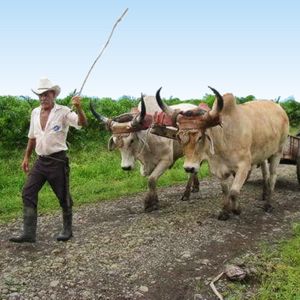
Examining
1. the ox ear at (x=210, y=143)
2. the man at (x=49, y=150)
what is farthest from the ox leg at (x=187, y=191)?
the man at (x=49, y=150)

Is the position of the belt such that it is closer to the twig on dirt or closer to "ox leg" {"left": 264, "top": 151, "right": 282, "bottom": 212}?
the twig on dirt

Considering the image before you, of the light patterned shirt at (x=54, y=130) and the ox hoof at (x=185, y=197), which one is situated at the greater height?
the light patterned shirt at (x=54, y=130)

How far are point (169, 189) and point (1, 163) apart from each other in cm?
494

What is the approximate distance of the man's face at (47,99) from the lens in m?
6.62

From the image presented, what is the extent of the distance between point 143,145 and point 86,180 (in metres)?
4.14

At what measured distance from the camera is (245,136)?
782 centimetres

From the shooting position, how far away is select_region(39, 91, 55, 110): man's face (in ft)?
21.7

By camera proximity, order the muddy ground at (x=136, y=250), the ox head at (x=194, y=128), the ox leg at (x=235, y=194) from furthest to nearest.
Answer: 1. the ox leg at (x=235, y=194)
2. the ox head at (x=194, y=128)
3. the muddy ground at (x=136, y=250)

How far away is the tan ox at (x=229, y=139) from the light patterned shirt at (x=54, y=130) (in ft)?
4.40

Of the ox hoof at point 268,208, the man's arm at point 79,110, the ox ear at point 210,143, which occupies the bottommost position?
the ox hoof at point 268,208

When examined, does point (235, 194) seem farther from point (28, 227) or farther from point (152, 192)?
point (28, 227)

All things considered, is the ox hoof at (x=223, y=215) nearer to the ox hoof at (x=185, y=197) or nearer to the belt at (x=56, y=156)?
the ox hoof at (x=185, y=197)

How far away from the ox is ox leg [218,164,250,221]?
1.33 metres

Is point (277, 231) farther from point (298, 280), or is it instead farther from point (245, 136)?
point (298, 280)
